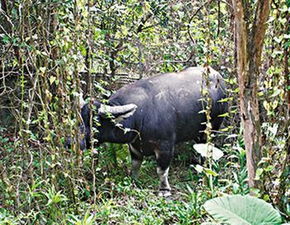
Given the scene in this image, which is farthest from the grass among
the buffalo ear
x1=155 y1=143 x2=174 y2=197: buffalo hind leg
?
the buffalo ear

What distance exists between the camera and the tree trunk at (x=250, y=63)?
8.95 feet

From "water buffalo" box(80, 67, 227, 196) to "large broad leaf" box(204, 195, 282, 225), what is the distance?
2.18 meters

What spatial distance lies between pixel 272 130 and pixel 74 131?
5.26 feet

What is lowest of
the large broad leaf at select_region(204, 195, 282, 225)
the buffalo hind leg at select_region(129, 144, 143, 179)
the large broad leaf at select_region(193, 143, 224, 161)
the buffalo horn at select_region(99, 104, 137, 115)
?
the buffalo hind leg at select_region(129, 144, 143, 179)

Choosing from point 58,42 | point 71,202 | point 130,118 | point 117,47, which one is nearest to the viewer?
point 58,42

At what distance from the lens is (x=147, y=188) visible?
5.05 m

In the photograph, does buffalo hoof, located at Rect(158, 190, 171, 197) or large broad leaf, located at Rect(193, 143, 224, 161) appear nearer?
large broad leaf, located at Rect(193, 143, 224, 161)

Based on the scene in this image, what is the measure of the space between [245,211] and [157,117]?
2.54 meters

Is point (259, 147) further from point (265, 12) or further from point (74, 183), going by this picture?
point (74, 183)

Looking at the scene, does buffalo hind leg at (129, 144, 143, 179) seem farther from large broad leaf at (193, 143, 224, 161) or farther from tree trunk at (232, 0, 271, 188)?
tree trunk at (232, 0, 271, 188)

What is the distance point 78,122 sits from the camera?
3818 mm

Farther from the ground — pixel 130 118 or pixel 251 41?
pixel 251 41

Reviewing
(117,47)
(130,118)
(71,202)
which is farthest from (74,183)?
(117,47)

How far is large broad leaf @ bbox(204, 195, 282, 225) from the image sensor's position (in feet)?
8.48
